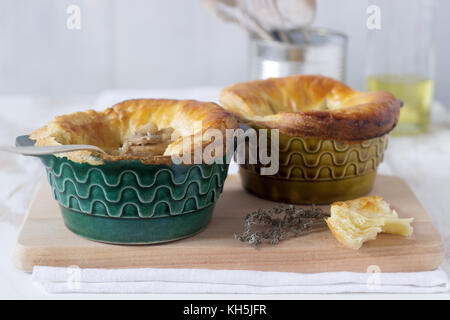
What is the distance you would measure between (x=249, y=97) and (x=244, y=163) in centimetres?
13

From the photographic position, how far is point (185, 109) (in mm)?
1232

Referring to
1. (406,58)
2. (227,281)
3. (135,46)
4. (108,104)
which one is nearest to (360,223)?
(227,281)

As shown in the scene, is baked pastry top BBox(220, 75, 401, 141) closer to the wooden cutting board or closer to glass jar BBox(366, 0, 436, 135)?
the wooden cutting board

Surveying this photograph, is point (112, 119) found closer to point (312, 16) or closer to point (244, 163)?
point (244, 163)

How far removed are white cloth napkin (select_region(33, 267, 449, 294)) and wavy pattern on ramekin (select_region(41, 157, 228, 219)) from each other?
0.10 metres

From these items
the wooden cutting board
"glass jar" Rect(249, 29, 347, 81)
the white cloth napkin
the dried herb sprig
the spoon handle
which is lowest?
the white cloth napkin

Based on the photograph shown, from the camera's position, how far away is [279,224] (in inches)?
45.5

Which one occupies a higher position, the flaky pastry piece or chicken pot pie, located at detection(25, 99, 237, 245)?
chicken pot pie, located at detection(25, 99, 237, 245)

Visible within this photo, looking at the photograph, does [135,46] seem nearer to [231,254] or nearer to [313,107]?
[313,107]

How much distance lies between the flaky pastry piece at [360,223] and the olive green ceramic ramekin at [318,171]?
116 millimetres

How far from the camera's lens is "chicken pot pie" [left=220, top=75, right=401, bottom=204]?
1216 millimetres

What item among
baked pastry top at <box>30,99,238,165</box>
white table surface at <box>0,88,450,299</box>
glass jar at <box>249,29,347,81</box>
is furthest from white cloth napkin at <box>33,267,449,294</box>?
glass jar at <box>249,29,347,81</box>

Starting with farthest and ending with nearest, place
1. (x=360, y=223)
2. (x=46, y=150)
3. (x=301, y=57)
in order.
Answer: (x=301, y=57) → (x=360, y=223) → (x=46, y=150)

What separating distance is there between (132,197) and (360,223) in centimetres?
38
